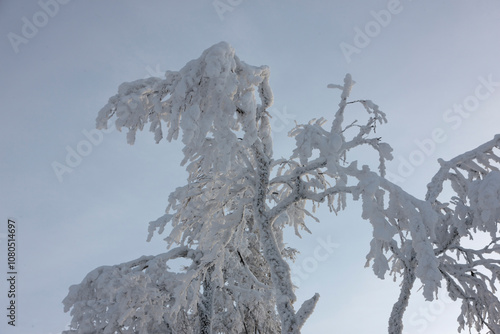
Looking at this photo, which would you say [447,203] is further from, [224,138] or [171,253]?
[171,253]

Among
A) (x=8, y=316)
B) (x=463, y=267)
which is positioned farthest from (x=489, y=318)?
(x=8, y=316)

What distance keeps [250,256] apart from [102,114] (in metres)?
10.1

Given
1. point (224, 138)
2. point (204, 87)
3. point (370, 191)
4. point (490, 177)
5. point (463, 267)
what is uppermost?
point (204, 87)

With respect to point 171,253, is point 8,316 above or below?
above

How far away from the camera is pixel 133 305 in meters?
8.73

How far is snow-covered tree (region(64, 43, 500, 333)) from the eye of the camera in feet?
18.8

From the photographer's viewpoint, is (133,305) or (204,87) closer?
(204,87)

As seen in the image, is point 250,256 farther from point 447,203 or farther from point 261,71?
point 261,71

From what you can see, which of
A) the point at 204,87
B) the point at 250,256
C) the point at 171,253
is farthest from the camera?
the point at 250,256

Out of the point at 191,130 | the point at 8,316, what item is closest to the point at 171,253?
the point at 8,316

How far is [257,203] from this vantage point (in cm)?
738

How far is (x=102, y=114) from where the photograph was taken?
21.2 ft

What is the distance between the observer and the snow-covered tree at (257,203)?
5.73m

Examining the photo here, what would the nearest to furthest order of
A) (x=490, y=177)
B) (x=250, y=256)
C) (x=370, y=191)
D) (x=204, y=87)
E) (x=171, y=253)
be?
(x=370, y=191), (x=204, y=87), (x=490, y=177), (x=171, y=253), (x=250, y=256)
